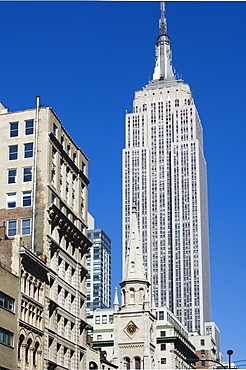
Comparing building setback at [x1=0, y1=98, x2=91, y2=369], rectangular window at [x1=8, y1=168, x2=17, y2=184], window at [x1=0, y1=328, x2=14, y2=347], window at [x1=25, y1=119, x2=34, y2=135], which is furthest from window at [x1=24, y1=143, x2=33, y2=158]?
window at [x1=0, y1=328, x2=14, y2=347]

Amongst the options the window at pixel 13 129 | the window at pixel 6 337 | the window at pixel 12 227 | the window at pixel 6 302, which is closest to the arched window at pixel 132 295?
the window at pixel 13 129

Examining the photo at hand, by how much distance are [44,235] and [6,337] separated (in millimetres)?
14094

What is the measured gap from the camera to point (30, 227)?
7744cm

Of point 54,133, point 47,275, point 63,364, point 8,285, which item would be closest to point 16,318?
point 8,285

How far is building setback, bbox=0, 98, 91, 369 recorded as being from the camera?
71.7 meters

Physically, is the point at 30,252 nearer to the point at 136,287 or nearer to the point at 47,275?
the point at 47,275

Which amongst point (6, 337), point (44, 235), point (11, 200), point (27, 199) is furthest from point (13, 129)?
point (6, 337)

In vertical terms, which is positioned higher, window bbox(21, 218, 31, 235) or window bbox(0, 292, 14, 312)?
window bbox(21, 218, 31, 235)

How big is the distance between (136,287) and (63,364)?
229 ft

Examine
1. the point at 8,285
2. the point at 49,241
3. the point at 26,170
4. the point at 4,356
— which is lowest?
the point at 4,356

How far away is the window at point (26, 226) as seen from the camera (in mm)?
77562

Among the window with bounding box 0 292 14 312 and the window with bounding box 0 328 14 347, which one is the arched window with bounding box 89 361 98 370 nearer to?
the window with bounding box 0 328 14 347

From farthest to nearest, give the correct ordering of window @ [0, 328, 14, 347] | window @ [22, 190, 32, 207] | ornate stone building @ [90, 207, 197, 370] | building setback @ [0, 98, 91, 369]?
1. ornate stone building @ [90, 207, 197, 370]
2. window @ [22, 190, 32, 207]
3. building setback @ [0, 98, 91, 369]
4. window @ [0, 328, 14, 347]

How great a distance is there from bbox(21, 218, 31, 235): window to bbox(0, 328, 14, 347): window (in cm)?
1377
